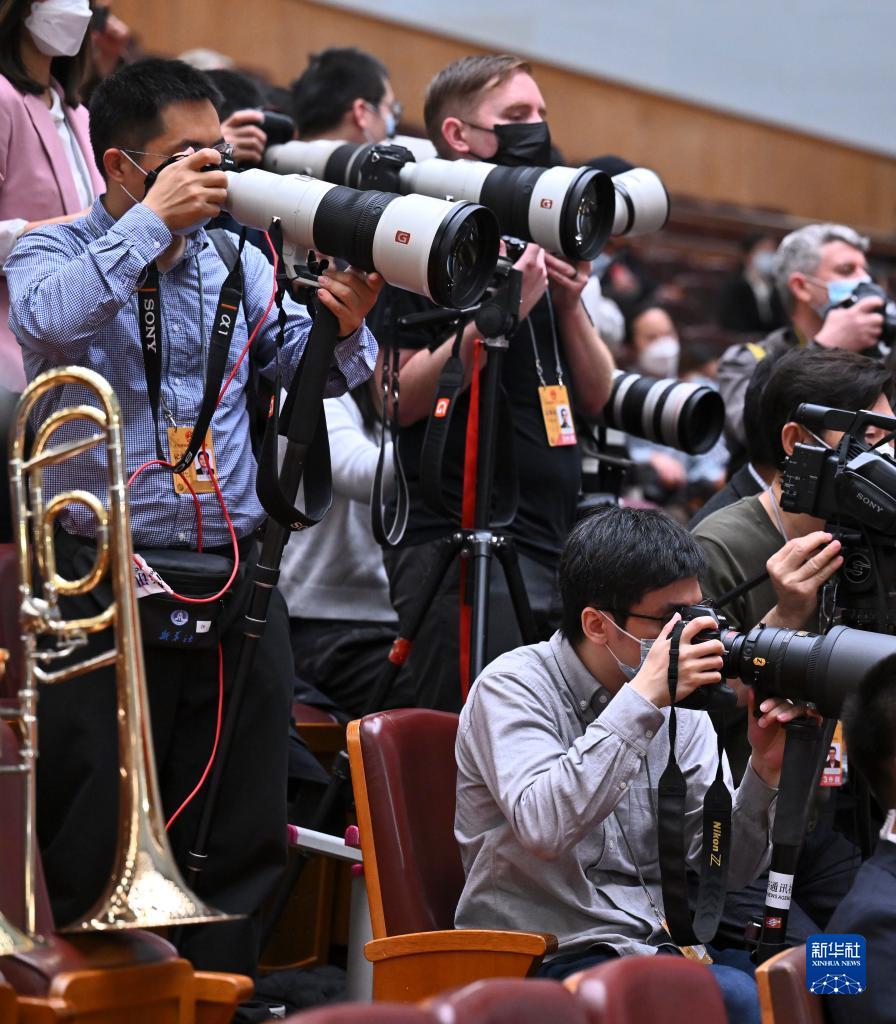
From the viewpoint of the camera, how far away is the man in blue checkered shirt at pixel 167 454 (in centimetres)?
203

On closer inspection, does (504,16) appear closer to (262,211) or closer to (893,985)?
(262,211)

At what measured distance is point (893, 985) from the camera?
158 centimetres

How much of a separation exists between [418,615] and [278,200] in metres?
0.78

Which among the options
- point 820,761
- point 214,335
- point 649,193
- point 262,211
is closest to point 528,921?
point 820,761

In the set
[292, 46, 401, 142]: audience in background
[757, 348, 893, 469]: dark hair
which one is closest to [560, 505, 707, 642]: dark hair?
[757, 348, 893, 469]: dark hair

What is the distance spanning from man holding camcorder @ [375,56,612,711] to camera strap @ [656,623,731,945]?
0.71m

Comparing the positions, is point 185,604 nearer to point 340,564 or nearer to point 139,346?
point 139,346

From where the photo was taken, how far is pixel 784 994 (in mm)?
1542

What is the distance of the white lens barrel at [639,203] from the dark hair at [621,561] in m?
0.91

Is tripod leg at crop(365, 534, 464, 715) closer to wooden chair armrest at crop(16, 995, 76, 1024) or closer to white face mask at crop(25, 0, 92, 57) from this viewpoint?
white face mask at crop(25, 0, 92, 57)

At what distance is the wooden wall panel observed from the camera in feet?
23.3

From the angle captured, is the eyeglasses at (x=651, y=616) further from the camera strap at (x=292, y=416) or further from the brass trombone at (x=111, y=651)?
the brass trombone at (x=111, y=651)

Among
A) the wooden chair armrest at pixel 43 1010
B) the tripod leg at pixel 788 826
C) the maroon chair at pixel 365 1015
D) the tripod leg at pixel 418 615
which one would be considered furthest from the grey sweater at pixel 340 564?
the maroon chair at pixel 365 1015

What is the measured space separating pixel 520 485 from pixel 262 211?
2.77ft
